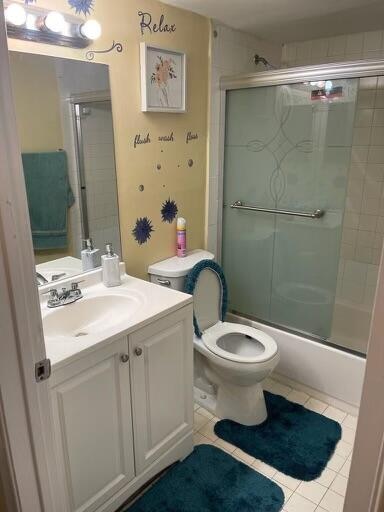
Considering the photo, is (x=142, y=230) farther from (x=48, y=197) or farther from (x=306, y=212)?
(x=306, y=212)

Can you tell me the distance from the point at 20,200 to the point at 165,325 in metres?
0.92

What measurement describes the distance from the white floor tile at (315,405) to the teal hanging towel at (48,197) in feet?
5.23

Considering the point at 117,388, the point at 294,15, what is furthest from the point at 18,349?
the point at 294,15

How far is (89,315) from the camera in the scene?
1730 millimetres

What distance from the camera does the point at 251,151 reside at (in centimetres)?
245

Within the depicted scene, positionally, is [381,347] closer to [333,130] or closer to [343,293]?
[333,130]

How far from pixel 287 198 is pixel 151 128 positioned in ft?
3.01

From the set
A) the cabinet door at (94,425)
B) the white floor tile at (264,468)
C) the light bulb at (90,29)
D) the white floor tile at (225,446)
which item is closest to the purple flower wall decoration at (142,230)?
the cabinet door at (94,425)

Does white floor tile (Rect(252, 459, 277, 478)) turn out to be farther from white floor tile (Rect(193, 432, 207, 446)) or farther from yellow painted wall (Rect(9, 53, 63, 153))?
yellow painted wall (Rect(9, 53, 63, 153))

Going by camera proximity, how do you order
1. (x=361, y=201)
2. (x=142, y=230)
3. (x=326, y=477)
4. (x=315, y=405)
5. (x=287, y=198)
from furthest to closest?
(x=361, y=201) < (x=287, y=198) < (x=315, y=405) < (x=142, y=230) < (x=326, y=477)

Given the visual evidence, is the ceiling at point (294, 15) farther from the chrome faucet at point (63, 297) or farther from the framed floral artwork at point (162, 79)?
the chrome faucet at point (63, 297)

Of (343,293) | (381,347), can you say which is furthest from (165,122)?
(381,347)

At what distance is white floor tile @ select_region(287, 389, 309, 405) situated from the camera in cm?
227

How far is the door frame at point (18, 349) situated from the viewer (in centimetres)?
80
